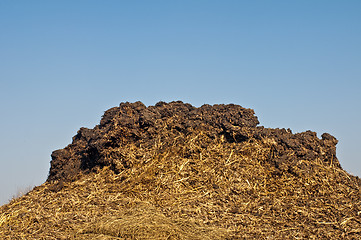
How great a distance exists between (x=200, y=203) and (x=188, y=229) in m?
1.20

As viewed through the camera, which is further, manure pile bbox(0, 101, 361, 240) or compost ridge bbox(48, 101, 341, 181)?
compost ridge bbox(48, 101, 341, 181)

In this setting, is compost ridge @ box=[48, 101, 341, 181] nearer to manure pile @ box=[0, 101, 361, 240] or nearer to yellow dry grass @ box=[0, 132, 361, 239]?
manure pile @ box=[0, 101, 361, 240]

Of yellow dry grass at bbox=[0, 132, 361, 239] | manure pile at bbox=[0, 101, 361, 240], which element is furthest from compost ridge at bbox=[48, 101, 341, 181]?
yellow dry grass at bbox=[0, 132, 361, 239]

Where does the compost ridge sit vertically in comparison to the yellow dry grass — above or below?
above

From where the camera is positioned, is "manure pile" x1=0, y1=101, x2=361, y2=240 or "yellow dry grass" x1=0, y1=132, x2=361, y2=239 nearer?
"yellow dry grass" x1=0, y1=132, x2=361, y2=239

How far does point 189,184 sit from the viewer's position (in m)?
9.09

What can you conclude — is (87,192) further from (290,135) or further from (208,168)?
(290,135)

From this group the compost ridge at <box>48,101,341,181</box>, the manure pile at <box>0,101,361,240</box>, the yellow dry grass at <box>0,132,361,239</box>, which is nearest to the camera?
the yellow dry grass at <box>0,132,361,239</box>

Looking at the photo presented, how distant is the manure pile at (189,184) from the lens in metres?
7.65

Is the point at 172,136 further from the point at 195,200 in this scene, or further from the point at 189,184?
the point at 195,200

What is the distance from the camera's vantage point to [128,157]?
988 cm

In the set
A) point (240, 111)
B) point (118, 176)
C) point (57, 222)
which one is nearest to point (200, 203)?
point (118, 176)

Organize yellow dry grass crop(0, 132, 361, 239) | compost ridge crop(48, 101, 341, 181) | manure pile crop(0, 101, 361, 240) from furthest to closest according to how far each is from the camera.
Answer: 1. compost ridge crop(48, 101, 341, 181)
2. manure pile crop(0, 101, 361, 240)
3. yellow dry grass crop(0, 132, 361, 239)

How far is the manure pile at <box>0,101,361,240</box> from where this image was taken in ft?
25.1
